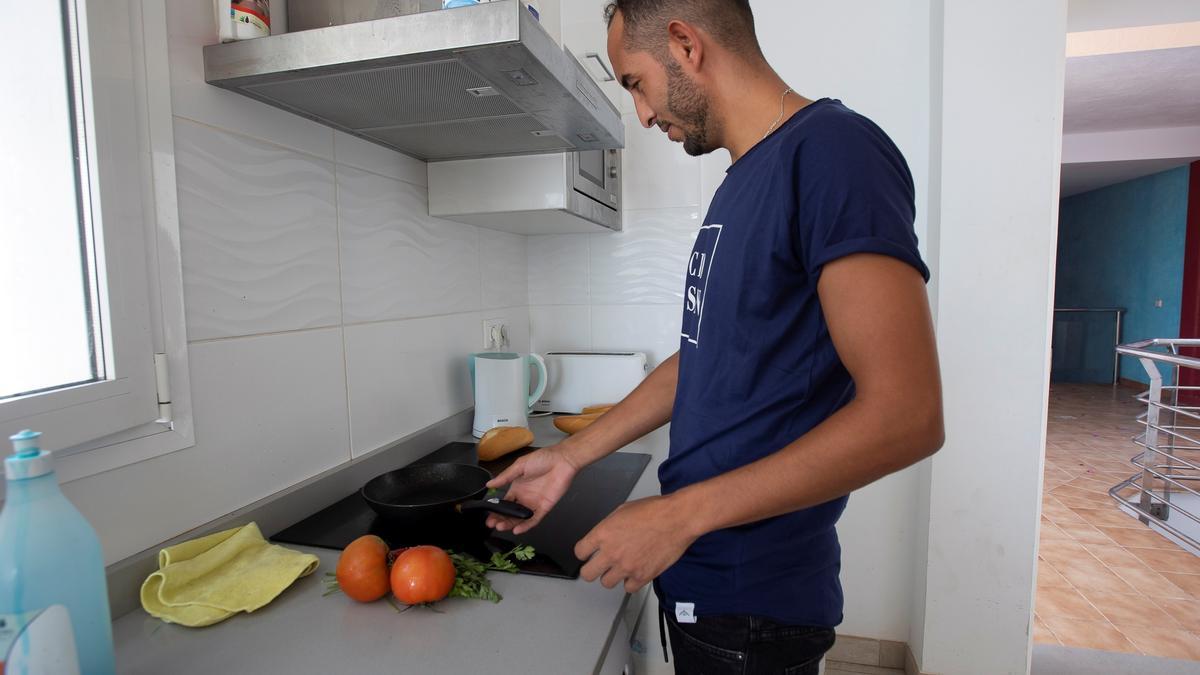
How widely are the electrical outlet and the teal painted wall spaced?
7.45 m

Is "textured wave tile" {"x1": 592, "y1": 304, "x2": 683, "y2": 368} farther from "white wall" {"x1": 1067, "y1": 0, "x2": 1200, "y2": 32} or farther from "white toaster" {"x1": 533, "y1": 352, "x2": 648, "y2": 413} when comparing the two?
"white wall" {"x1": 1067, "y1": 0, "x2": 1200, "y2": 32}

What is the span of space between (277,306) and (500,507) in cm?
49

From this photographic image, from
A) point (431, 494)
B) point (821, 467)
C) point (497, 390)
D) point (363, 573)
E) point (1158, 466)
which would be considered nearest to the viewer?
point (821, 467)

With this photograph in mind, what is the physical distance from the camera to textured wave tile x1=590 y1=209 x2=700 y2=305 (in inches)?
Result: 77.5

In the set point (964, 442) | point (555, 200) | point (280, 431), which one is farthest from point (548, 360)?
point (964, 442)

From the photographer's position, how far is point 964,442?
5.56ft

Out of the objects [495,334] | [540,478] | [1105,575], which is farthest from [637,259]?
[1105,575]

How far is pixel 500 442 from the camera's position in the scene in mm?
1330

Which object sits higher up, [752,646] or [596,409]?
[596,409]

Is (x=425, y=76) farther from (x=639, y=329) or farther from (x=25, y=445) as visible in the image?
(x=639, y=329)

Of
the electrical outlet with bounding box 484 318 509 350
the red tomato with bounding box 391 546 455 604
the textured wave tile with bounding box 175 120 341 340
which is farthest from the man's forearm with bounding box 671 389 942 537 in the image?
the electrical outlet with bounding box 484 318 509 350

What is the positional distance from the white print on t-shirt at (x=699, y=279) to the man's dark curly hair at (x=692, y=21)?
244mm

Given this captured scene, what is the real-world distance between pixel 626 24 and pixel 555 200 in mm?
565

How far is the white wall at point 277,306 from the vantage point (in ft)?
2.61
